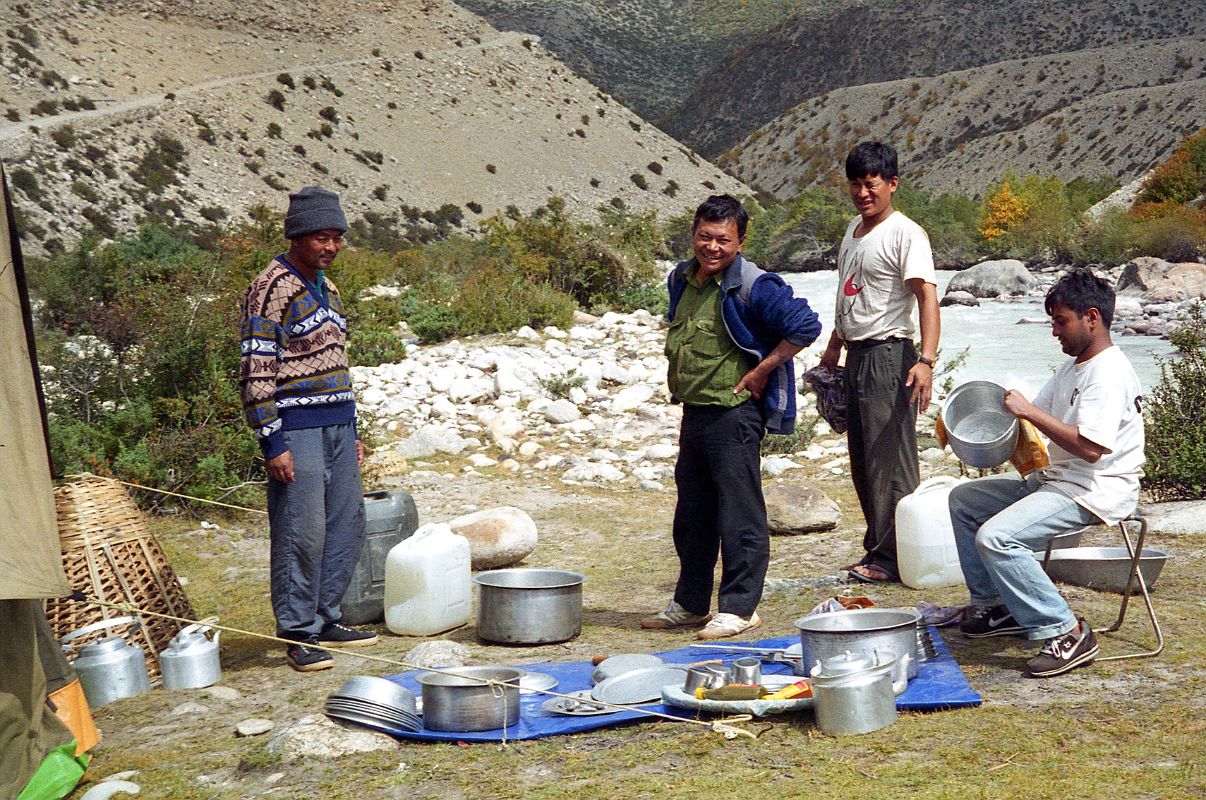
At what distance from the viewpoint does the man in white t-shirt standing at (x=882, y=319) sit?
4824mm

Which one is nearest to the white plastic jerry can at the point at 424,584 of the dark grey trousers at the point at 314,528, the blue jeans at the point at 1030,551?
the dark grey trousers at the point at 314,528

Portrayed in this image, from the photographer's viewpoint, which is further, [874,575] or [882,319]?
[874,575]

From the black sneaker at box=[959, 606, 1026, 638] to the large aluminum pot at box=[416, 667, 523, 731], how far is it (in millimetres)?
1677

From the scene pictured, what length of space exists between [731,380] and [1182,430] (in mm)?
3714

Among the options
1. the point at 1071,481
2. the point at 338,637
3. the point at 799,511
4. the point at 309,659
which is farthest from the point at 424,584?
the point at 1071,481

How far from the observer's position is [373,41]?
61.9 m

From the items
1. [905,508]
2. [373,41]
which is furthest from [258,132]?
[905,508]

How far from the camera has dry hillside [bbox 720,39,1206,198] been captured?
54.2m

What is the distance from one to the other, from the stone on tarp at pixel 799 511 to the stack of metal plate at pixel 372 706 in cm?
321

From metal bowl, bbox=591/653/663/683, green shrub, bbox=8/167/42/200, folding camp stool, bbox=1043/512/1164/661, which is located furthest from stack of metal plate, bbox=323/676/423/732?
green shrub, bbox=8/167/42/200

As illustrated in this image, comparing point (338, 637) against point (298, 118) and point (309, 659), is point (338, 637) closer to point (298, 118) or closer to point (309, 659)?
point (309, 659)

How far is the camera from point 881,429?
4949mm

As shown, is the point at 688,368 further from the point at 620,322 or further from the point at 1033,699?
the point at 620,322

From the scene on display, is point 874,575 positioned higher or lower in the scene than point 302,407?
lower
